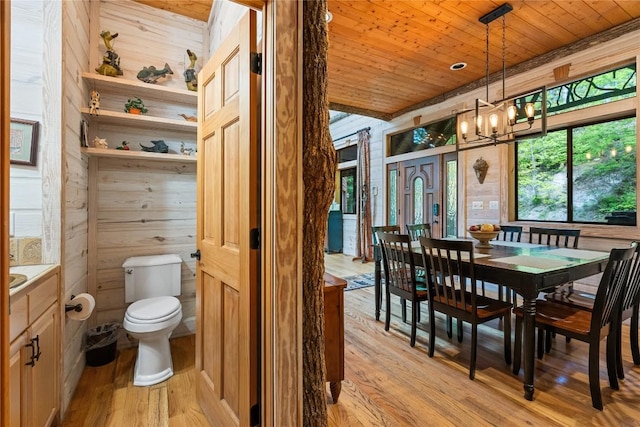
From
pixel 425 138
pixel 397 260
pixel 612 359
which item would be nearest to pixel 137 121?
pixel 397 260

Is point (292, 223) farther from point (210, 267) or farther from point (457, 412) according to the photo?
point (457, 412)

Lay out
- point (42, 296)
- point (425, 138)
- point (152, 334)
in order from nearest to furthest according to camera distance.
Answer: point (42, 296)
point (152, 334)
point (425, 138)

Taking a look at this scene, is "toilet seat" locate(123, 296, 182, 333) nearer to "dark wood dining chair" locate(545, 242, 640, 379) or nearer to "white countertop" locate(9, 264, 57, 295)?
"white countertop" locate(9, 264, 57, 295)

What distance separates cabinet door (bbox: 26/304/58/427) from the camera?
4.08ft

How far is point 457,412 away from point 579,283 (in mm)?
2790

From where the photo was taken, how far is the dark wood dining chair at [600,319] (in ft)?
5.59

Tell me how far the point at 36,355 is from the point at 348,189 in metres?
6.42

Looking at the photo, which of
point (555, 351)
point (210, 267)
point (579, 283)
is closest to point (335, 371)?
point (210, 267)

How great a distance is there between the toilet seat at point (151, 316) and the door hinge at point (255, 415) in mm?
991

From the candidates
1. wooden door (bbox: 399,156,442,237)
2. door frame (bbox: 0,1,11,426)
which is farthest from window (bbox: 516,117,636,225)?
door frame (bbox: 0,1,11,426)

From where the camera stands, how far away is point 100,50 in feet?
8.02

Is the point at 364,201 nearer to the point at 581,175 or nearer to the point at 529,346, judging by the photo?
the point at 581,175

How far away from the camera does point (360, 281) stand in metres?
4.61

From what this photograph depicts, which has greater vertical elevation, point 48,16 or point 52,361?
point 48,16
